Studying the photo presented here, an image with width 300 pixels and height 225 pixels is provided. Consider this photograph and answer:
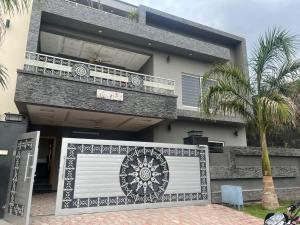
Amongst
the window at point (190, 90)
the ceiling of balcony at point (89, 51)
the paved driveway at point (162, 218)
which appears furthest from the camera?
the window at point (190, 90)

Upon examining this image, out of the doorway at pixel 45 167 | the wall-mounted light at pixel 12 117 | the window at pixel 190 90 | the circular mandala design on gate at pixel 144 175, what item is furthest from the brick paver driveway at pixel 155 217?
the window at pixel 190 90

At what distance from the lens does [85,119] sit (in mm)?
9633

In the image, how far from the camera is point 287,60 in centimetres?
766

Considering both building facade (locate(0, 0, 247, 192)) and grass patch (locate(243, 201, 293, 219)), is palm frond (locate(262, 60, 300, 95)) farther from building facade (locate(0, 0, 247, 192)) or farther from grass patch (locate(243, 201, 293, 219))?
grass patch (locate(243, 201, 293, 219))

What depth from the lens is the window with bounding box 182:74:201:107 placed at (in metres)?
11.9

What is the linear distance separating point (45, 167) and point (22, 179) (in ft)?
24.3

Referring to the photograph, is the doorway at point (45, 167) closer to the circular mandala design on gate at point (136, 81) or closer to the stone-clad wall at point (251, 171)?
the circular mandala design on gate at point (136, 81)

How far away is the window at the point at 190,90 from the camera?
39.0 feet

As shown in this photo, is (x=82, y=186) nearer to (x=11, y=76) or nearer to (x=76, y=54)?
(x=11, y=76)

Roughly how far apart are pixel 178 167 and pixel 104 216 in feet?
9.04

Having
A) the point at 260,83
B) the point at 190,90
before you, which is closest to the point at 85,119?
the point at 190,90

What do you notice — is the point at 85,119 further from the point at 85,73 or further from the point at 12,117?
the point at 12,117

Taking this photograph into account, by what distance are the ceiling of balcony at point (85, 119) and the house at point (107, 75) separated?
33 mm

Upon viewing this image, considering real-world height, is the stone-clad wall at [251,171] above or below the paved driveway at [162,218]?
above
